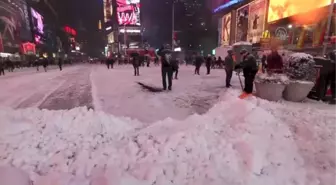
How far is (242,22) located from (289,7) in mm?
9873

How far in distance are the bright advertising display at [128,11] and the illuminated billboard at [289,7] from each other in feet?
217

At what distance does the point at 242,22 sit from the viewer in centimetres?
3041

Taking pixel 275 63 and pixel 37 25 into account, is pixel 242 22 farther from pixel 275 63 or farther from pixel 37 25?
pixel 37 25

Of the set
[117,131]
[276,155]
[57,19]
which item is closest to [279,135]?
[276,155]

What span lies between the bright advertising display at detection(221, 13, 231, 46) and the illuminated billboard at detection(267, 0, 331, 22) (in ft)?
39.5

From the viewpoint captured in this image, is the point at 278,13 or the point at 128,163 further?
the point at 278,13

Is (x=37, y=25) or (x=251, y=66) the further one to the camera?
(x=37, y=25)

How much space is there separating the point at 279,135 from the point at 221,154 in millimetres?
1358

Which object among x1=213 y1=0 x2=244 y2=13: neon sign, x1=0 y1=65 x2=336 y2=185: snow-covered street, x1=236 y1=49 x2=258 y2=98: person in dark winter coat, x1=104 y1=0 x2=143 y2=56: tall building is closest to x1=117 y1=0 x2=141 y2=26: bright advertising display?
x1=104 y1=0 x2=143 y2=56: tall building

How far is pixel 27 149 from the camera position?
13.0 feet

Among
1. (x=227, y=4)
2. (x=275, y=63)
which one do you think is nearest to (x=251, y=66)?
(x=275, y=63)

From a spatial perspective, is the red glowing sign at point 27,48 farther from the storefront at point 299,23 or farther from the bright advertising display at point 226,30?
the storefront at point 299,23

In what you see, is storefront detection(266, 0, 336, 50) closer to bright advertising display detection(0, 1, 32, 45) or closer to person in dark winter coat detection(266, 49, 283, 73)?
person in dark winter coat detection(266, 49, 283, 73)

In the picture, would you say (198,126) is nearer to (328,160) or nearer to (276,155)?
(276,155)
